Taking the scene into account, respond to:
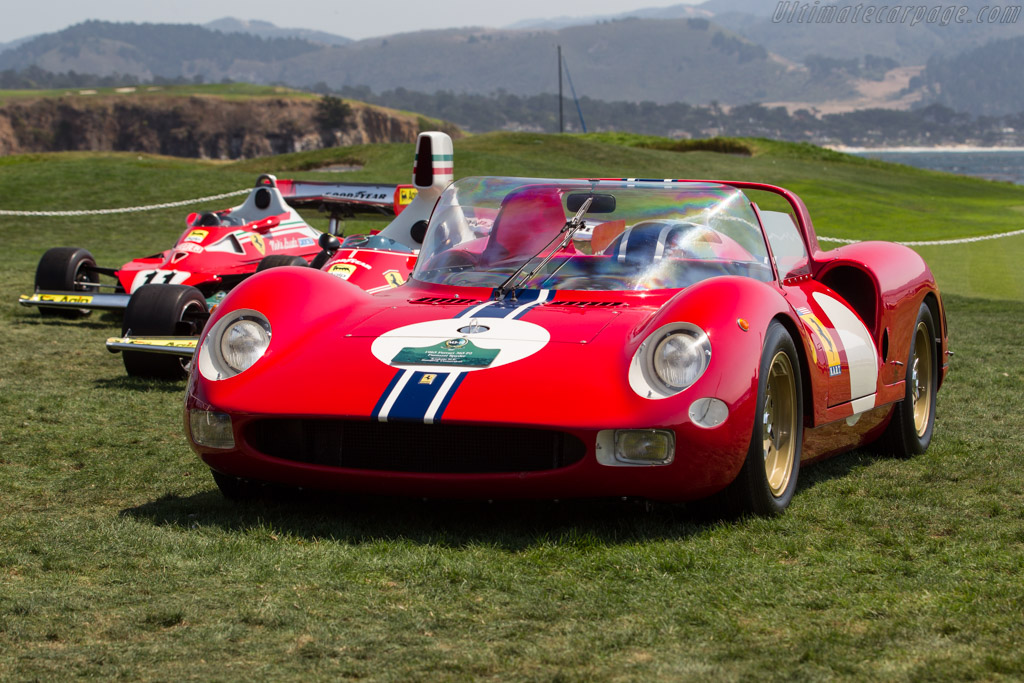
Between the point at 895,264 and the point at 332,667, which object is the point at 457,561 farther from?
the point at 895,264

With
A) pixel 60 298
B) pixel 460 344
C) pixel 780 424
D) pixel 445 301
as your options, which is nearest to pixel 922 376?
pixel 780 424

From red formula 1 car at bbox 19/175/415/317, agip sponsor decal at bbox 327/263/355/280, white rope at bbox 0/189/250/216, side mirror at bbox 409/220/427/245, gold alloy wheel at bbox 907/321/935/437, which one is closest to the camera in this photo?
gold alloy wheel at bbox 907/321/935/437

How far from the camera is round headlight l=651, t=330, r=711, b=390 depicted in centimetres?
430

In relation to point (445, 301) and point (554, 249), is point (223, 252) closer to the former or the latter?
point (554, 249)

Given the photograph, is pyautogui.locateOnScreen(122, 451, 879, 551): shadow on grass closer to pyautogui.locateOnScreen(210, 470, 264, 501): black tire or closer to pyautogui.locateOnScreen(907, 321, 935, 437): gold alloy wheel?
pyautogui.locateOnScreen(210, 470, 264, 501): black tire

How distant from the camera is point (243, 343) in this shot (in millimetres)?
4875

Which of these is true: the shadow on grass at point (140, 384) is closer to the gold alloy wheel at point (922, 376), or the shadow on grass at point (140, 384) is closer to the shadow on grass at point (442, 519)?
the shadow on grass at point (442, 519)

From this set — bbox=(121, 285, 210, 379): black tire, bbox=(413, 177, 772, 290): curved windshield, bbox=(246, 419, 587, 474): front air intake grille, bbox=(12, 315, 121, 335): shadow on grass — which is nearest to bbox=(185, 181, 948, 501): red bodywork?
bbox=(246, 419, 587, 474): front air intake grille

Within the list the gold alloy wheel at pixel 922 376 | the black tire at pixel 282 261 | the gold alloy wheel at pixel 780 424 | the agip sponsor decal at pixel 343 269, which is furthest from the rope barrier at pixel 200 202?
the gold alloy wheel at pixel 780 424

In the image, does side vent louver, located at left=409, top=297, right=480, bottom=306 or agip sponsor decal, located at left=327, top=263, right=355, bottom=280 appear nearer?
side vent louver, located at left=409, top=297, right=480, bottom=306

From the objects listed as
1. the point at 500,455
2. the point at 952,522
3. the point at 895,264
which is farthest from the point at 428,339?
the point at 895,264

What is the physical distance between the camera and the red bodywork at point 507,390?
4207mm

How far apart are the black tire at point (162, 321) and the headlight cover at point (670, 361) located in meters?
4.84

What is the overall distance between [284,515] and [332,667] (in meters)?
1.77
